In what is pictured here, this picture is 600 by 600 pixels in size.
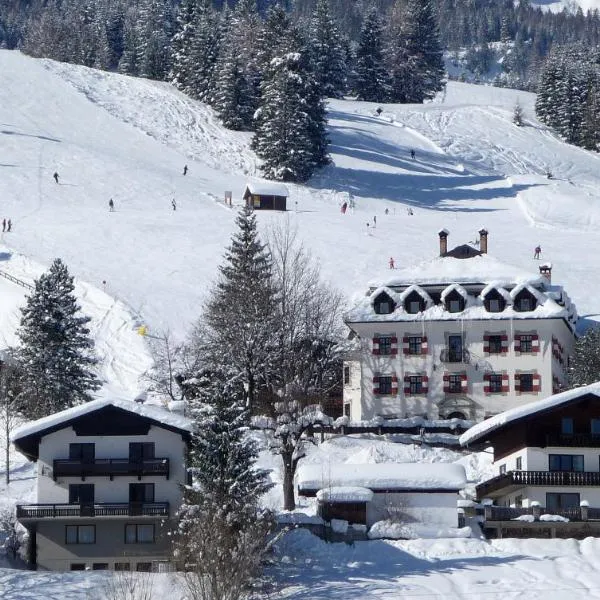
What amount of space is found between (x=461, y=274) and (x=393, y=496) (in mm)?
24621

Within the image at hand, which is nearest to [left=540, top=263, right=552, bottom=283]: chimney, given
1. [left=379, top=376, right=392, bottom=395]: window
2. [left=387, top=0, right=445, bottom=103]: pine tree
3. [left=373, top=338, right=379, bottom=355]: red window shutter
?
[left=373, top=338, right=379, bottom=355]: red window shutter

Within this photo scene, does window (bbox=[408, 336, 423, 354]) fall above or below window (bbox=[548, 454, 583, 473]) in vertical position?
above

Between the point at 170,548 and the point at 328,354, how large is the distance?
22.1 meters

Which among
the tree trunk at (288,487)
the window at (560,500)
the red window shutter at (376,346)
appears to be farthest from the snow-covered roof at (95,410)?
the red window shutter at (376,346)

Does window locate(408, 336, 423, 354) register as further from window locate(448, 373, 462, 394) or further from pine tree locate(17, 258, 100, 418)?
pine tree locate(17, 258, 100, 418)

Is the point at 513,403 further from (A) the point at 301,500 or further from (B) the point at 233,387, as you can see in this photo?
(B) the point at 233,387

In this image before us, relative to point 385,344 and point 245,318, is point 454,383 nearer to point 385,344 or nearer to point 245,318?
point 385,344

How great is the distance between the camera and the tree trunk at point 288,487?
2152 inches

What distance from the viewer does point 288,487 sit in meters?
55.0

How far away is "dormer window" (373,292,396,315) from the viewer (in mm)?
73938

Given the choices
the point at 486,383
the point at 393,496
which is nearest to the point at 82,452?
the point at 393,496

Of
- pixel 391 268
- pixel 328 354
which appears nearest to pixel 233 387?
pixel 328 354

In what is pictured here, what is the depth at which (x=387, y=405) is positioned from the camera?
237ft

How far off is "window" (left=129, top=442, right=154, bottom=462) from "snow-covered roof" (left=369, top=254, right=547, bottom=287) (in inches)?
974
